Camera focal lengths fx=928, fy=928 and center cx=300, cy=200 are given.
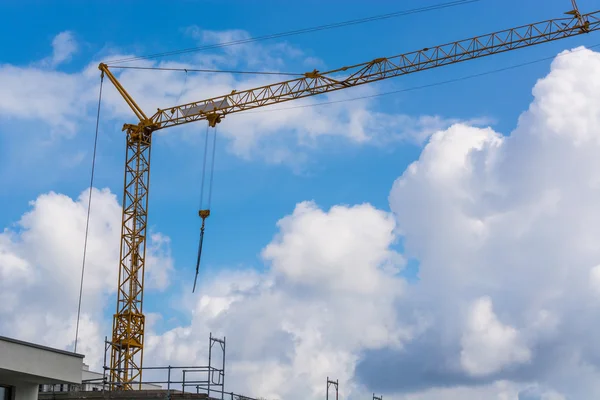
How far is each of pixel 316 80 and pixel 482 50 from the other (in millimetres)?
15352

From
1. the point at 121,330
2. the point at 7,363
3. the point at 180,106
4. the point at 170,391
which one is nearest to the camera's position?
the point at 7,363

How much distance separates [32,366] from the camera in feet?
102

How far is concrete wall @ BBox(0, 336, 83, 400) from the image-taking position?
30.2 meters

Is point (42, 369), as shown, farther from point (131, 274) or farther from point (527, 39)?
point (527, 39)

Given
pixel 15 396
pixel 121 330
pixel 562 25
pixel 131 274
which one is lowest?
pixel 15 396

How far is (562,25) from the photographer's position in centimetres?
8412

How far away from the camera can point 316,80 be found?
8438 cm

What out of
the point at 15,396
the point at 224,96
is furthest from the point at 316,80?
the point at 15,396

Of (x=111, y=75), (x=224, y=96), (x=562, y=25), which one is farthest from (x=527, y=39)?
(x=111, y=75)

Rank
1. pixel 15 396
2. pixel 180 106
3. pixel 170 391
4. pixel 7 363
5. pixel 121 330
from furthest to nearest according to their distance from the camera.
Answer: pixel 180 106 → pixel 121 330 → pixel 170 391 → pixel 15 396 → pixel 7 363

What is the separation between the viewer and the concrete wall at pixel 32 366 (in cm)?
3017

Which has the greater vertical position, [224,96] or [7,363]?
[224,96]

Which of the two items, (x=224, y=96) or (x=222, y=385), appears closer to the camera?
(x=222, y=385)

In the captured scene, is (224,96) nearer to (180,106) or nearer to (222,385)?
(180,106)
